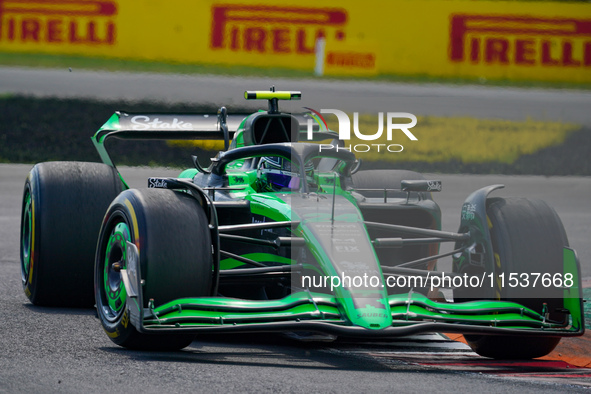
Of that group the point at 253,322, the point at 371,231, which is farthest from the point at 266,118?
the point at 253,322

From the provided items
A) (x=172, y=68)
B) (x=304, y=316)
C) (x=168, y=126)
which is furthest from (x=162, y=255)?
(x=172, y=68)

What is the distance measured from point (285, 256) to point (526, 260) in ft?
4.33

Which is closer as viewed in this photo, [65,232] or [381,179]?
[65,232]

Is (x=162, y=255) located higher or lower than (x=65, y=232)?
higher

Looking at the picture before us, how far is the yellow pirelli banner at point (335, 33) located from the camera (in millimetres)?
20375

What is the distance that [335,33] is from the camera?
2216 centimetres

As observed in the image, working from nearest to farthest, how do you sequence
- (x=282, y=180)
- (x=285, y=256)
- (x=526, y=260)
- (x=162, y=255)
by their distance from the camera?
(x=162, y=255) → (x=526, y=260) → (x=285, y=256) → (x=282, y=180)

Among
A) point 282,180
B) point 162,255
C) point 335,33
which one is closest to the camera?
point 162,255

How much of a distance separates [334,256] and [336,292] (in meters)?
0.23

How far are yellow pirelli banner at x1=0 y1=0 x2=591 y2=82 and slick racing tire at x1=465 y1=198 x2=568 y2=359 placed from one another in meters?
13.7

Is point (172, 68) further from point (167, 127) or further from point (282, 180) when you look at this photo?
point (282, 180)

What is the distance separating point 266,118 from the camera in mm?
7074

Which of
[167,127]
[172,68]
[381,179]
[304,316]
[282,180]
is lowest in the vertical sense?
Result: [304,316]

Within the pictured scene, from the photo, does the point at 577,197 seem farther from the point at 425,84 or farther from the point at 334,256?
the point at 334,256
